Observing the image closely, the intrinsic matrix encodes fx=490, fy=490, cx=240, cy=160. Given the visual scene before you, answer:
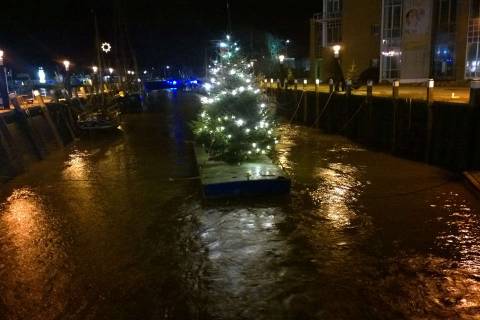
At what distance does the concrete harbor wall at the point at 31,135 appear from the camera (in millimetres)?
16594

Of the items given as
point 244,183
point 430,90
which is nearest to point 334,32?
point 430,90

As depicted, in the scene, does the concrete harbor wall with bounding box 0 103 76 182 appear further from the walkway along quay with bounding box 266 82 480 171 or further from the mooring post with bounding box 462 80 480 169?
the mooring post with bounding box 462 80 480 169

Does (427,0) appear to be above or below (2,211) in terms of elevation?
above

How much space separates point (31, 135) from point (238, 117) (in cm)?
1079

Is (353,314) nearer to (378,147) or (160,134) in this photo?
(378,147)

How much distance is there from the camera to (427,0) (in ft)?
107

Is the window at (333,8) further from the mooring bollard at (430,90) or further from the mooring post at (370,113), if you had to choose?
the mooring bollard at (430,90)

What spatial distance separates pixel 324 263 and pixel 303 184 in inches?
224

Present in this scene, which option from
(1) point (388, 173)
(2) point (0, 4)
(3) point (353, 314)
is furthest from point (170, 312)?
(2) point (0, 4)

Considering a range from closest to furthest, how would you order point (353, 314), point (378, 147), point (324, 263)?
point (353, 314) → point (324, 263) → point (378, 147)

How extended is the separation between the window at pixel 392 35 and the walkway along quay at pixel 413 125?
12.3m

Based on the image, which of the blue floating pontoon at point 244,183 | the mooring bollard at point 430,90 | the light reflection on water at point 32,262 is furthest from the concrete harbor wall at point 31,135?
the mooring bollard at point 430,90

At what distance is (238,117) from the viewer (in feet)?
44.7

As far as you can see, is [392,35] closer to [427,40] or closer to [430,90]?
[427,40]
